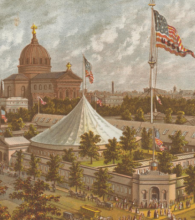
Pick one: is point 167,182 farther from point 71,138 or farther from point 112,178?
point 71,138

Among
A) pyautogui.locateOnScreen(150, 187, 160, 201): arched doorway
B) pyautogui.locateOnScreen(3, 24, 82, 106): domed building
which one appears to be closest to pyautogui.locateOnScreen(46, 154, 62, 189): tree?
pyautogui.locateOnScreen(150, 187, 160, 201): arched doorway

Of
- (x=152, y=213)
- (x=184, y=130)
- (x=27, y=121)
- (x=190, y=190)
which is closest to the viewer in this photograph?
(x=152, y=213)

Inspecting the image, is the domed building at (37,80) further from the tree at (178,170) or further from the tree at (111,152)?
the tree at (178,170)

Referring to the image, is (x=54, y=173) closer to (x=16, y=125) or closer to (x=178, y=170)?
(x=178, y=170)

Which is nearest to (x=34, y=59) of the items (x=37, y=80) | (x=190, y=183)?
(x=37, y=80)

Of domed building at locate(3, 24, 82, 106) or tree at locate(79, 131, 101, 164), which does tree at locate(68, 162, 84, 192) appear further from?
domed building at locate(3, 24, 82, 106)

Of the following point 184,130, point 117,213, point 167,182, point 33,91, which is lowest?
point 117,213

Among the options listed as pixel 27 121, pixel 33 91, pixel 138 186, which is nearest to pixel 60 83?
pixel 33 91

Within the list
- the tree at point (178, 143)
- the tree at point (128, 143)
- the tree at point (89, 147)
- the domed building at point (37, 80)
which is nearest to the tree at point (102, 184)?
the tree at point (89, 147)
